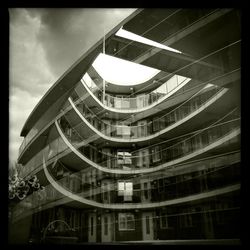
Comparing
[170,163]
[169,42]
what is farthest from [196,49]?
[170,163]

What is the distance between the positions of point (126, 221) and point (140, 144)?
3084mm

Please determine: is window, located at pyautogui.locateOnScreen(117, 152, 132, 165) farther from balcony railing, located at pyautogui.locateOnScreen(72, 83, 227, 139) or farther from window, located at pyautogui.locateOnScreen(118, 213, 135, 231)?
window, located at pyautogui.locateOnScreen(118, 213, 135, 231)

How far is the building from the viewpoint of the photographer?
20.7 ft

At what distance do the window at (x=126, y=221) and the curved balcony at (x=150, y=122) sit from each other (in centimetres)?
295

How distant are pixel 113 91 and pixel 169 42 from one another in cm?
567

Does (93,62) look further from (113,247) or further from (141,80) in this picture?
(113,247)

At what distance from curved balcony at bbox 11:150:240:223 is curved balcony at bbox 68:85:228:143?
174 centimetres

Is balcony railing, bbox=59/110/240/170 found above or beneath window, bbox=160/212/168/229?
above

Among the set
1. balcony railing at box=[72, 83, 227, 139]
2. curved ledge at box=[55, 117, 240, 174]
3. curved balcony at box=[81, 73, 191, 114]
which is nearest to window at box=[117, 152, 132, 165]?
curved ledge at box=[55, 117, 240, 174]

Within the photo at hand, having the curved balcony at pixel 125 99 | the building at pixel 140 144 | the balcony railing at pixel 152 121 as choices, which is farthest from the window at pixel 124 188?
the curved balcony at pixel 125 99

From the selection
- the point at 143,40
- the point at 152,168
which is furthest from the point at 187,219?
the point at 143,40

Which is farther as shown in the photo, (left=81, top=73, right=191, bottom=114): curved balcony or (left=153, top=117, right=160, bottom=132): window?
(left=81, top=73, right=191, bottom=114): curved balcony

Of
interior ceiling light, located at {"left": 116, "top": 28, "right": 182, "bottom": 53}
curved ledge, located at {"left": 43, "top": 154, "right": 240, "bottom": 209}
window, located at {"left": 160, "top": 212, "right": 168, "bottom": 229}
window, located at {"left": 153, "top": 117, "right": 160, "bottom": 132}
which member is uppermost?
interior ceiling light, located at {"left": 116, "top": 28, "right": 182, "bottom": 53}

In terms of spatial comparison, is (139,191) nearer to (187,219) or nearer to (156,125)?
(187,219)
